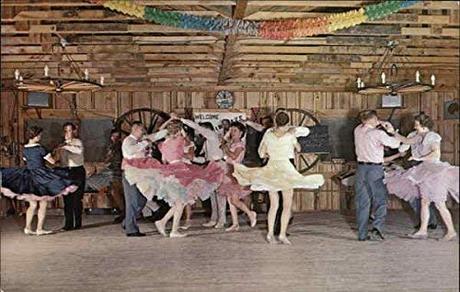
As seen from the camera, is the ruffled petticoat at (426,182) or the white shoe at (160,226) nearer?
the ruffled petticoat at (426,182)

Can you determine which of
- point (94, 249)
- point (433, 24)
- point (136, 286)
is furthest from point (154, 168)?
point (433, 24)

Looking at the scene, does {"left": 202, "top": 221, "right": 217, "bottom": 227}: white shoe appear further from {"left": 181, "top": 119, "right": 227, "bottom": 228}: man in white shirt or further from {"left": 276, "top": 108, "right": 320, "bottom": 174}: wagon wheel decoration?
{"left": 276, "top": 108, "right": 320, "bottom": 174}: wagon wheel decoration

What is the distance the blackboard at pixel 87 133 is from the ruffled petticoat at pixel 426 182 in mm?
951

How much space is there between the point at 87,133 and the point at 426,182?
1081 mm

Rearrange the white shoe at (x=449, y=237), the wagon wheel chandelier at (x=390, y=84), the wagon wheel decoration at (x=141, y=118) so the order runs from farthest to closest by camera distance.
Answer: the wagon wheel decoration at (x=141, y=118)
the wagon wheel chandelier at (x=390, y=84)
the white shoe at (x=449, y=237)

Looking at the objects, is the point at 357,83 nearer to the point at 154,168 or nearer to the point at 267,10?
the point at 267,10

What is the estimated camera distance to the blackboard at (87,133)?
6.41ft

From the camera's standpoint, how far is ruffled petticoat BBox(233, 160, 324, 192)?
80.0 inches

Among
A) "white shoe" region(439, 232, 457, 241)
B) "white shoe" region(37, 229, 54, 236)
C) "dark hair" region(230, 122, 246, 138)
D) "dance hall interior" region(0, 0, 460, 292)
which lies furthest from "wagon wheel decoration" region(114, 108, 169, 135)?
"white shoe" region(439, 232, 457, 241)

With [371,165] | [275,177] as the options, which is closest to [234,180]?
[275,177]

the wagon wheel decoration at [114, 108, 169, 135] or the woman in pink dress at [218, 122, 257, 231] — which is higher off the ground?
the wagon wheel decoration at [114, 108, 169, 135]

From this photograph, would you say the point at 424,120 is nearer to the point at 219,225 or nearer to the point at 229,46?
the point at 229,46

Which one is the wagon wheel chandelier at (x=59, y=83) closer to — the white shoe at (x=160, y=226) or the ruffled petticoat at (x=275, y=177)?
the ruffled petticoat at (x=275, y=177)

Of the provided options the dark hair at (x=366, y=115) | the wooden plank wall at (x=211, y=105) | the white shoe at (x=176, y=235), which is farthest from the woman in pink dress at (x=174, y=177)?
the dark hair at (x=366, y=115)
